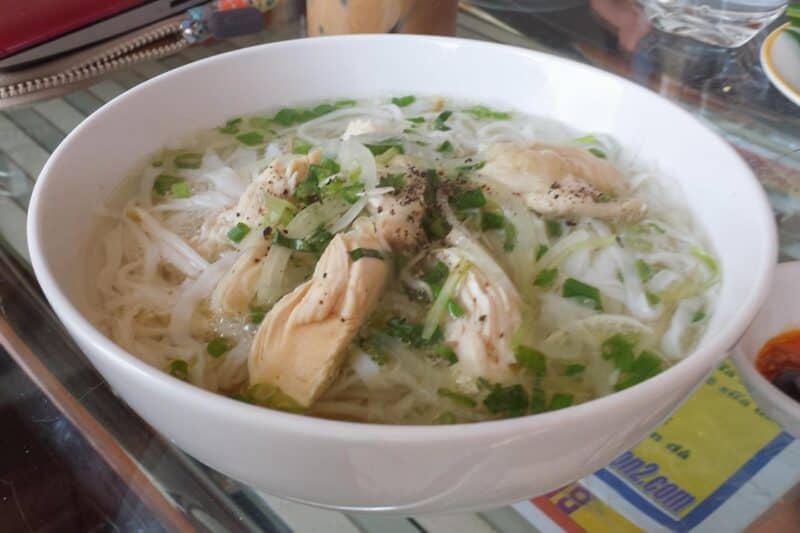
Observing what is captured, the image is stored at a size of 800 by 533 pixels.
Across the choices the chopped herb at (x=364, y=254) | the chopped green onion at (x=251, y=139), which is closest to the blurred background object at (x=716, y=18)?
the chopped green onion at (x=251, y=139)

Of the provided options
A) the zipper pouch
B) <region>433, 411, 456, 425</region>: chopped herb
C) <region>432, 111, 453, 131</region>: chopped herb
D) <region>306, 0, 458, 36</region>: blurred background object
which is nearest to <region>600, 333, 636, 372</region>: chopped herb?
<region>433, 411, 456, 425</region>: chopped herb

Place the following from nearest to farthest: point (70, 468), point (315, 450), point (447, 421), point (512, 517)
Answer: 1. point (315, 450)
2. point (447, 421)
3. point (512, 517)
4. point (70, 468)

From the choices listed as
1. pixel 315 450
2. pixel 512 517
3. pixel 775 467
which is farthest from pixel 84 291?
pixel 775 467

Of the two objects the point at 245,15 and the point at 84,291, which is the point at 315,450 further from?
the point at 245,15

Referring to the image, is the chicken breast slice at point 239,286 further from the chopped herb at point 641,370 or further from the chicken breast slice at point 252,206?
the chopped herb at point 641,370

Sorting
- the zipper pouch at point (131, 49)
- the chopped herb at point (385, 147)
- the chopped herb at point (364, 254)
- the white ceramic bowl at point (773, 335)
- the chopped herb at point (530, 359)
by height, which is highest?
the chopped herb at point (364, 254)

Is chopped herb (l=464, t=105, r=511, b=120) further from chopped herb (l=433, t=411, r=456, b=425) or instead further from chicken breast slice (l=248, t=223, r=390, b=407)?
chopped herb (l=433, t=411, r=456, b=425)

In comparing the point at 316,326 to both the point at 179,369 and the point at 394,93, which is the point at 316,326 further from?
the point at 394,93
